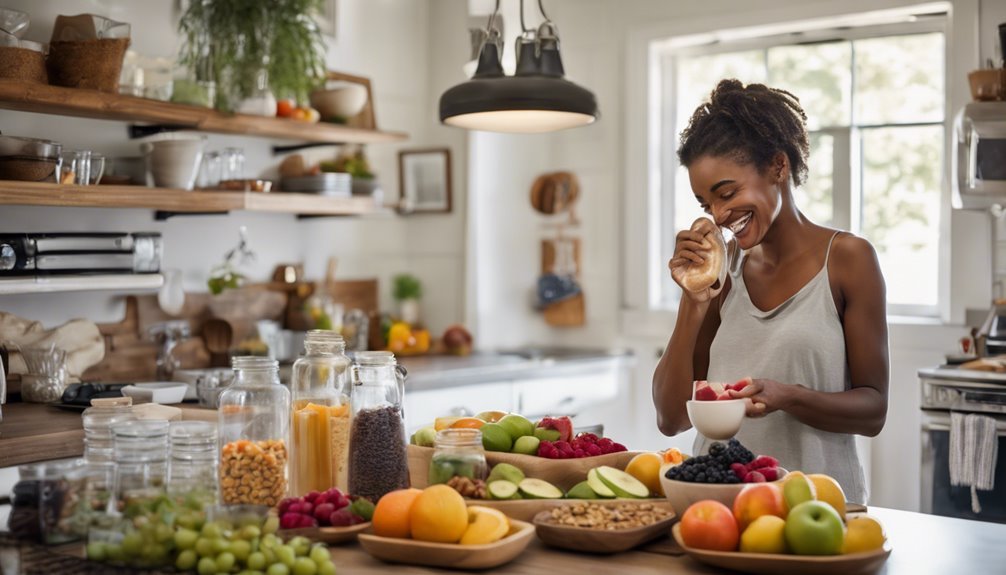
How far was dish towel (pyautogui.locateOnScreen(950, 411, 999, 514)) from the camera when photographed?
3.64 metres

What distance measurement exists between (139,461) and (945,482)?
3.04 meters

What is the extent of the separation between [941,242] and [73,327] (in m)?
3.49

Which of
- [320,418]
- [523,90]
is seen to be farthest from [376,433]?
[523,90]

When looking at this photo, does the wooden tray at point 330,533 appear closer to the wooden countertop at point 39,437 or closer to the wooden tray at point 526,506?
the wooden tray at point 526,506

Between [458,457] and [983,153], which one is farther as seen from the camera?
[983,153]

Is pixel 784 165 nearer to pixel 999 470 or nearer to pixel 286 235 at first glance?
pixel 999 470

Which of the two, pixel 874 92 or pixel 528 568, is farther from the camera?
pixel 874 92

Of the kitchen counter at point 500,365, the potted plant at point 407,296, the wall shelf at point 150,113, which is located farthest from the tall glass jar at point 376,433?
the potted plant at point 407,296

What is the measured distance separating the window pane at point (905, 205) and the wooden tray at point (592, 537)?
328cm

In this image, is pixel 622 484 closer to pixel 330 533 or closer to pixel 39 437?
pixel 330 533

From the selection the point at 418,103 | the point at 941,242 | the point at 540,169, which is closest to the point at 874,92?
the point at 941,242

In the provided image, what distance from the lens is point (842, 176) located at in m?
4.75

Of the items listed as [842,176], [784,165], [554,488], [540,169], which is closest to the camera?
[554,488]

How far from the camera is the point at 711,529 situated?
160cm
